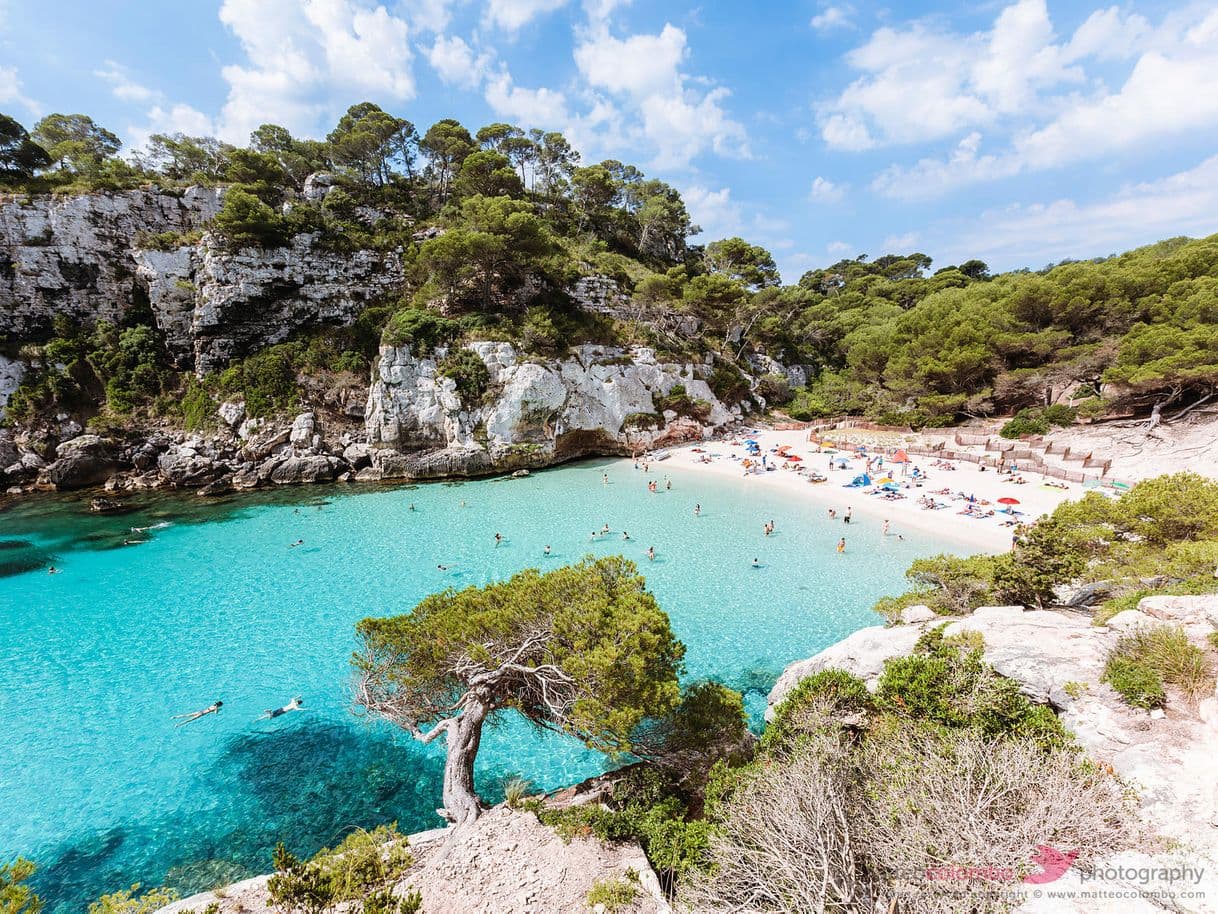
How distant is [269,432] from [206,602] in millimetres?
19403

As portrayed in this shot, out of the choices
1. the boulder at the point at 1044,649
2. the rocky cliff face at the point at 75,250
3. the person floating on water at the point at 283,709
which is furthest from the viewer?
the rocky cliff face at the point at 75,250

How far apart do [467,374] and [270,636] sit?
66.4 ft

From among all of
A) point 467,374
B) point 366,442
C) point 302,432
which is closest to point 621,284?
point 467,374

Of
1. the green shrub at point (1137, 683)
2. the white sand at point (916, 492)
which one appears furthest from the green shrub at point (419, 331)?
the green shrub at point (1137, 683)

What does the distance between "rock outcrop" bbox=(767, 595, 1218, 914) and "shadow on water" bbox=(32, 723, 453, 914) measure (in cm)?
759

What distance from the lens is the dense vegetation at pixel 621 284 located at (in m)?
27.3

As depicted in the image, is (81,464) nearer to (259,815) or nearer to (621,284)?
(259,815)

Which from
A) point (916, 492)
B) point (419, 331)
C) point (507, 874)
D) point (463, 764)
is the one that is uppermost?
point (419, 331)

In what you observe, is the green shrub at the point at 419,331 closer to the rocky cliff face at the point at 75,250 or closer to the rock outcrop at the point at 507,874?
the rocky cliff face at the point at 75,250

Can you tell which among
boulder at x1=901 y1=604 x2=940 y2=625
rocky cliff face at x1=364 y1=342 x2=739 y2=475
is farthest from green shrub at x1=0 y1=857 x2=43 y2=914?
rocky cliff face at x1=364 y1=342 x2=739 y2=475

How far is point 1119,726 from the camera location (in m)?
5.45

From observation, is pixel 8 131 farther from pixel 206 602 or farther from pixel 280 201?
pixel 206 602

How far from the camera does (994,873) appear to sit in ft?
12.6

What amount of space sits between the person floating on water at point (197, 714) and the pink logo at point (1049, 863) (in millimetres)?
14956
